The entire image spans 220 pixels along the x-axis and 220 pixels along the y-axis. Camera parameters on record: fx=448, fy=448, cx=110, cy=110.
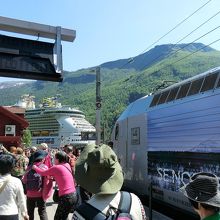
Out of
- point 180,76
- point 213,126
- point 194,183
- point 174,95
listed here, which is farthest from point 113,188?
point 180,76

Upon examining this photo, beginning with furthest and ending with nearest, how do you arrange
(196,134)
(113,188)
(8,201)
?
(196,134) → (8,201) → (113,188)

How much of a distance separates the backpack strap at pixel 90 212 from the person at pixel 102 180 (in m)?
0.02

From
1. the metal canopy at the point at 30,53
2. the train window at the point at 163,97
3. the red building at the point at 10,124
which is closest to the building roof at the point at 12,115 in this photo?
the red building at the point at 10,124

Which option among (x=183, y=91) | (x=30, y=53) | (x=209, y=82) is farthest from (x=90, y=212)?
(x=183, y=91)

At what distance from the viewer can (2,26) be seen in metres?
5.91

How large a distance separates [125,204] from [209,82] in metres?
6.08

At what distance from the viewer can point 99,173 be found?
2893 millimetres

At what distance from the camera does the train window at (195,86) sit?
898 cm

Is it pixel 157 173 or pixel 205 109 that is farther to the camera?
pixel 157 173

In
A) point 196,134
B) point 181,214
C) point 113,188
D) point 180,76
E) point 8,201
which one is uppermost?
point 180,76

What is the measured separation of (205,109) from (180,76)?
184 m

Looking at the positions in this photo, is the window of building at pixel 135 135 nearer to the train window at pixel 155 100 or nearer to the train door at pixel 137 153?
the train door at pixel 137 153

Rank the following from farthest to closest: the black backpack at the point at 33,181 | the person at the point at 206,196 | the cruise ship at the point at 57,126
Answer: the cruise ship at the point at 57,126 < the black backpack at the point at 33,181 < the person at the point at 206,196

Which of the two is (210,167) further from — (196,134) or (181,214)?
(181,214)
